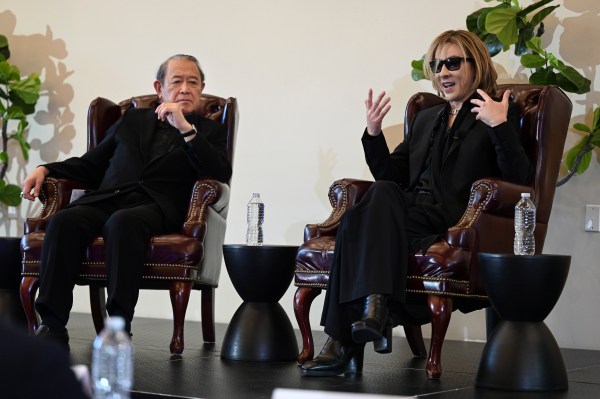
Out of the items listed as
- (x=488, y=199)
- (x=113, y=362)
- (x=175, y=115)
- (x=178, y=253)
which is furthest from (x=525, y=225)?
(x=113, y=362)

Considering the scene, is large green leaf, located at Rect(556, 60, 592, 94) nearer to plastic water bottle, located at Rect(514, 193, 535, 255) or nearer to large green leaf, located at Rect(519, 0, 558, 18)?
large green leaf, located at Rect(519, 0, 558, 18)

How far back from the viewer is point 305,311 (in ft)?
11.7

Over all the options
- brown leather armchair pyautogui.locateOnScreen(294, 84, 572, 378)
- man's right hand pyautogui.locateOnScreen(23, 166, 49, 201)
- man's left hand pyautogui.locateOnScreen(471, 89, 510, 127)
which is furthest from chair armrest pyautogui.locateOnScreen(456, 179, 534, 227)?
man's right hand pyautogui.locateOnScreen(23, 166, 49, 201)

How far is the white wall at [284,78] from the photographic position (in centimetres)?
448

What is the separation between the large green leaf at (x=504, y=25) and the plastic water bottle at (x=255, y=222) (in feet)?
4.25

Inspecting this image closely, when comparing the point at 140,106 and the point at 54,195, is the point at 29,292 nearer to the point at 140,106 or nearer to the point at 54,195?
the point at 54,195

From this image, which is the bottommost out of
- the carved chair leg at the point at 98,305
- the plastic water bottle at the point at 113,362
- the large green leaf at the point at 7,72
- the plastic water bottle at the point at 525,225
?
the carved chair leg at the point at 98,305

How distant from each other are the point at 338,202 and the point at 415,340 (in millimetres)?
738

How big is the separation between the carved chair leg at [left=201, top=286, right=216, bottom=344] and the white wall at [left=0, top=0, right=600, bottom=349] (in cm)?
89

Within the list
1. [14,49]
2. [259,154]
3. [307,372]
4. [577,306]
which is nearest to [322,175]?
[259,154]

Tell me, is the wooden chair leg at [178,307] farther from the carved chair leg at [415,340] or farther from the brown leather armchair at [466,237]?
the carved chair leg at [415,340]

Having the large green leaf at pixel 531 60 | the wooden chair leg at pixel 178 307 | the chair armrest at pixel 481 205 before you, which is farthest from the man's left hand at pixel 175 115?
the large green leaf at pixel 531 60

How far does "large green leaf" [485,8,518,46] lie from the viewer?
4.16m

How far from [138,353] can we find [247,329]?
50 centimetres
